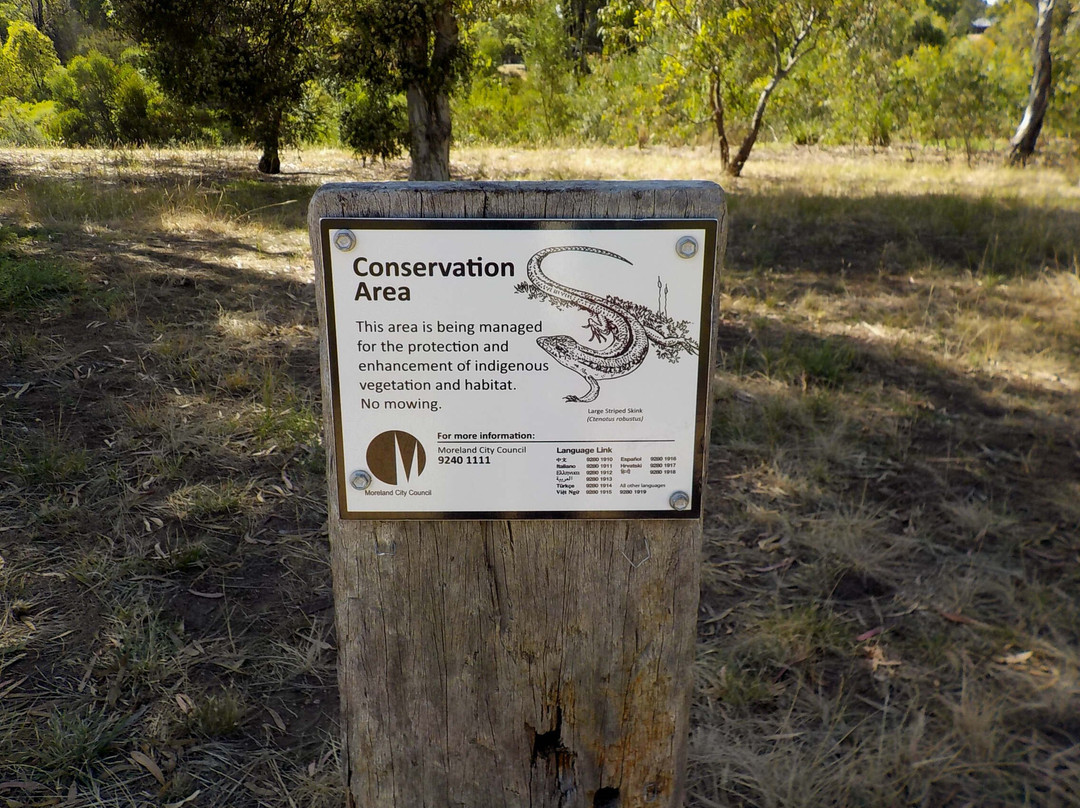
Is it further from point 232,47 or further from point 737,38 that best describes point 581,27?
point 232,47

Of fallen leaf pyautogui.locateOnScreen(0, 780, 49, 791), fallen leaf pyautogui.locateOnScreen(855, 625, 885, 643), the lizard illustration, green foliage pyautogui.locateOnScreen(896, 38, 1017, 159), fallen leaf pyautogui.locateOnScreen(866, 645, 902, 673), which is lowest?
fallen leaf pyautogui.locateOnScreen(866, 645, 902, 673)

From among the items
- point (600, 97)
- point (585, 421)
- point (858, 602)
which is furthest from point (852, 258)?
point (600, 97)

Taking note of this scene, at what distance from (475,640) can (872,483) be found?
283 centimetres

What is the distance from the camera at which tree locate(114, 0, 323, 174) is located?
356 inches

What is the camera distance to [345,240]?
1212mm

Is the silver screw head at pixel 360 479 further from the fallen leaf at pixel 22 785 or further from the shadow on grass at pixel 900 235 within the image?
the shadow on grass at pixel 900 235

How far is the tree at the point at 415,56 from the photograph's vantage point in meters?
8.61

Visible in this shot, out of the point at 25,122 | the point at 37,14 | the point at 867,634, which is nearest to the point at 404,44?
the point at 867,634

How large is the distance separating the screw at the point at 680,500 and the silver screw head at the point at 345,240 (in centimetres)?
61

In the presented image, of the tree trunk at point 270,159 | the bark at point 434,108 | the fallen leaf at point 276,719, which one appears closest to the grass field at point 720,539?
the fallen leaf at point 276,719

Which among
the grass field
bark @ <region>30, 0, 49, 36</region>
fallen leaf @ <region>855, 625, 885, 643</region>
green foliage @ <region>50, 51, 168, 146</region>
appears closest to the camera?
the grass field

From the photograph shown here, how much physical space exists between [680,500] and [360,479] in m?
0.49

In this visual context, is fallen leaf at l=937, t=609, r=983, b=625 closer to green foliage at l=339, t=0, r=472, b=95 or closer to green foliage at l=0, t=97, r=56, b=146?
green foliage at l=339, t=0, r=472, b=95

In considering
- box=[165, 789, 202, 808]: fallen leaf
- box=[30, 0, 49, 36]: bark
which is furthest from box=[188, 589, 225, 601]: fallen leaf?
box=[30, 0, 49, 36]: bark
